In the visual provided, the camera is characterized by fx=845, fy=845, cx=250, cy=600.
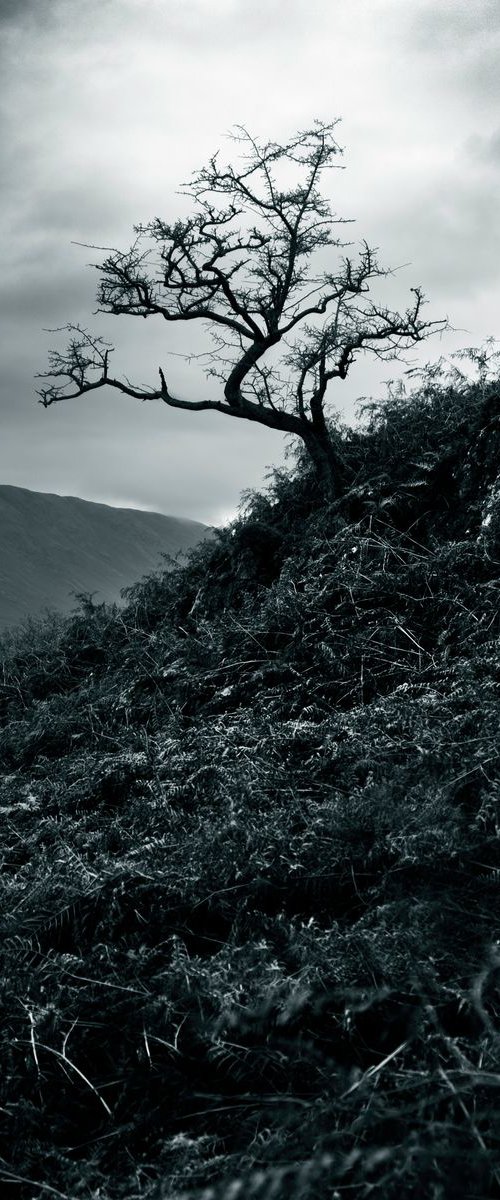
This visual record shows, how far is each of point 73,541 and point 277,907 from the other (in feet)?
225

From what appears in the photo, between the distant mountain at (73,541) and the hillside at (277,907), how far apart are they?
188 ft

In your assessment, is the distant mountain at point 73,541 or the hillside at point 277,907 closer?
the hillside at point 277,907

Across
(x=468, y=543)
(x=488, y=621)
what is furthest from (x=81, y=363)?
(x=488, y=621)

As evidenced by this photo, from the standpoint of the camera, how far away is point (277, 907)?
12.8ft

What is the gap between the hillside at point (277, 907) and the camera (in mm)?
2508

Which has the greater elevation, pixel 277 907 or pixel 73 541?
pixel 73 541

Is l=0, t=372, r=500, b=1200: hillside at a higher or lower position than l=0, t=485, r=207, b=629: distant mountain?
lower

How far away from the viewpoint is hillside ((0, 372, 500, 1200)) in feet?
8.23

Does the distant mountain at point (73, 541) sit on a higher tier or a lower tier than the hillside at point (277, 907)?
higher

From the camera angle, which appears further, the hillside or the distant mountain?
the distant mountain

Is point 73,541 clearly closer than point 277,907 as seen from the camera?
No

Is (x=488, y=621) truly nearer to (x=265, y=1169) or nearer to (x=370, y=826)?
(x=370, y=826)

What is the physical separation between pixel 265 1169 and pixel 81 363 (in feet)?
35.6

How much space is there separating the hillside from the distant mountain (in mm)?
57446
